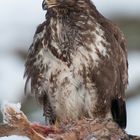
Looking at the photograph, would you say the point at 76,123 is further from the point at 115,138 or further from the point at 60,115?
the point at 60,115

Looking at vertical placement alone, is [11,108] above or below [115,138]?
above

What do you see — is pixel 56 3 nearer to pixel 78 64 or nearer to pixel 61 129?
pixel 78 64

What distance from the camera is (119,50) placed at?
522 cm

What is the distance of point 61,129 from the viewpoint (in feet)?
12.6

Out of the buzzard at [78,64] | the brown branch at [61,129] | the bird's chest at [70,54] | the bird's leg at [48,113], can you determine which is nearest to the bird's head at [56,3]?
the buzzard at [78,64]

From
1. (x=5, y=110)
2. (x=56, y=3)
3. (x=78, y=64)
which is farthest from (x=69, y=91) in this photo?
(x=5, y=110)

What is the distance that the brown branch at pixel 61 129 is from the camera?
3549 millimetres

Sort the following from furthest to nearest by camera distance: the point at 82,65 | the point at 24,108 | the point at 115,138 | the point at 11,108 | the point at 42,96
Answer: the point at 24,108, the point at 42,96, the point at 82,65, the point at 115,138, the point at 11,108

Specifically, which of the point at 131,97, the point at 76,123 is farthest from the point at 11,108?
the point at 131,97

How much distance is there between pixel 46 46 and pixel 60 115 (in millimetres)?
596

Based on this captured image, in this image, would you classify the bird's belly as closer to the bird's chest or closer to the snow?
the bird's chest

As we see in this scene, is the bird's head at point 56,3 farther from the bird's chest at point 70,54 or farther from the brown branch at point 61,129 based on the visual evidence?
the brown branch at point 61,129

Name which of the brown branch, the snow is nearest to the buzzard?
the brown branch

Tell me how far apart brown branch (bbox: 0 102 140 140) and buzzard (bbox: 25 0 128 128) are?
105cm
